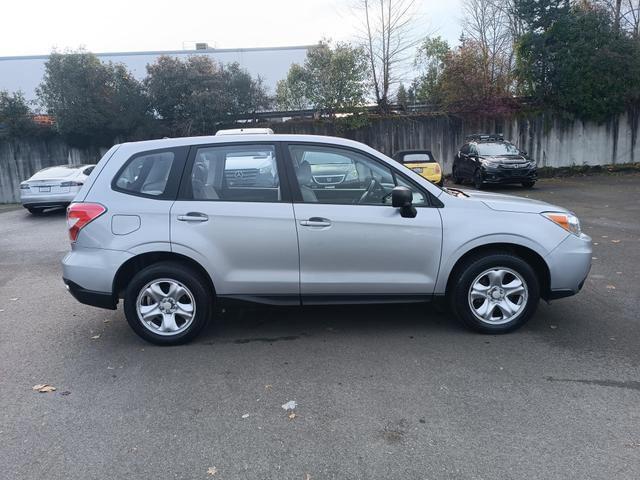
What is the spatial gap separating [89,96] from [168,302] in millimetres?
18998

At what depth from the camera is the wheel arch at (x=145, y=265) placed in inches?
182

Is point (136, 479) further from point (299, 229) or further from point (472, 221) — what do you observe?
point (472, 221)

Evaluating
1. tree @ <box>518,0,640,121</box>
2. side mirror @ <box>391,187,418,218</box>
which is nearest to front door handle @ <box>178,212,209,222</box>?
side mirror @ <box>391,187,418,218</box>

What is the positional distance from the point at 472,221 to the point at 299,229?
152 centimetres

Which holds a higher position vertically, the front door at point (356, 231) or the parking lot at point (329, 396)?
the front door at point (356, 231)

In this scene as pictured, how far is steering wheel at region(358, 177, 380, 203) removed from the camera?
4675 mm

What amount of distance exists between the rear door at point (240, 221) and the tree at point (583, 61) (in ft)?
68.6

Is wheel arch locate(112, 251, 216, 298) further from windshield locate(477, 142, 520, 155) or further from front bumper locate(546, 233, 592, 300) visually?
windshield locate(477, 142, 520, 155)

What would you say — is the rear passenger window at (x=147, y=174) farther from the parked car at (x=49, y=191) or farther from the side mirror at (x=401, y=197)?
the parked car at (x=49, y=191)

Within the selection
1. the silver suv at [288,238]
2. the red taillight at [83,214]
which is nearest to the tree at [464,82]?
the silver suv at [288,238]

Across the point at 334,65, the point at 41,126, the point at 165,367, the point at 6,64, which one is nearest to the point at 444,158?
the point at 334,65

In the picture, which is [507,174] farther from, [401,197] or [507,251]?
[401,197]

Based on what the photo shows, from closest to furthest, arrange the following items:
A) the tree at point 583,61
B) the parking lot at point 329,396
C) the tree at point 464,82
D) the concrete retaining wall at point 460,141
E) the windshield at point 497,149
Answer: the parking lot at point 329,396 → the windshield at point 497,149 → the tree at point 583,61 → the concrete retaining wall at point 460,141 → the tree at point 464,82

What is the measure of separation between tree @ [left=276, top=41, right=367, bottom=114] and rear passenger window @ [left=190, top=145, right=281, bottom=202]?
17.9m
